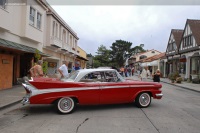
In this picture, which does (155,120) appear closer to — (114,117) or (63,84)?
(114,117)

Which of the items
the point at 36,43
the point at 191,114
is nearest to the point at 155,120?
the point at 191,114

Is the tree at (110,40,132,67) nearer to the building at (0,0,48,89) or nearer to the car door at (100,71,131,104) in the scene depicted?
the building at (0,0,48,89)

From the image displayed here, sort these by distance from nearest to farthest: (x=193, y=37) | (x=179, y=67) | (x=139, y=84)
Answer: (x=139, y=84), (x=193, y=37), (x=179, y=67)

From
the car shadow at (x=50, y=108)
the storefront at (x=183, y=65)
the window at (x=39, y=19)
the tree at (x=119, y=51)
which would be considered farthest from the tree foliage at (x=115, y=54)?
the car shadow at (x=50, y=108)

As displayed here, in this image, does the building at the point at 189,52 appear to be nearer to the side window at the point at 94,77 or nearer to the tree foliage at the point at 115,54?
the side window at the point at 94,77

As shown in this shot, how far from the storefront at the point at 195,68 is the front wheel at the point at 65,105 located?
18.8 m

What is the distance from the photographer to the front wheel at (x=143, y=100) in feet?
24.4

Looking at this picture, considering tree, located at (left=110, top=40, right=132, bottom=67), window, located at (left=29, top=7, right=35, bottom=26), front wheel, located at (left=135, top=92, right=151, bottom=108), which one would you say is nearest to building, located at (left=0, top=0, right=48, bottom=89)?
window, located at (left=29, top=7, right=35, bottom=26)

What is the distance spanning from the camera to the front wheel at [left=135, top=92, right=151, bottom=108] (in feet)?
24.4

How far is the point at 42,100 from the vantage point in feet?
21.0

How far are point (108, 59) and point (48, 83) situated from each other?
67.3 m

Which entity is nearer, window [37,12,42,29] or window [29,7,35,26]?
window [29,7,35,26]

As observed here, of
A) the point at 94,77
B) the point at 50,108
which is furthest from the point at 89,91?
the point at 50,108

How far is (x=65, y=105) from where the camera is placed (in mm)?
6594
